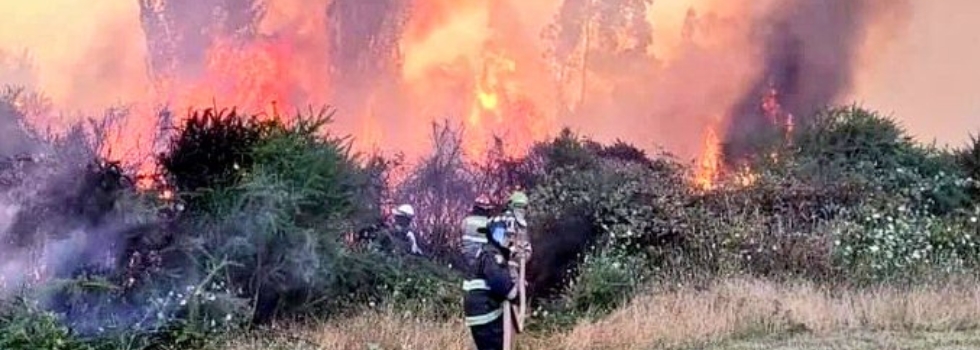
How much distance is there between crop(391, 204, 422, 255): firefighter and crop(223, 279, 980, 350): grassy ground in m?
2.98

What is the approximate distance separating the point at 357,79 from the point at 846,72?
12.7 meters

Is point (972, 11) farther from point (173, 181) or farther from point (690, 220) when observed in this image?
point (173, 181)

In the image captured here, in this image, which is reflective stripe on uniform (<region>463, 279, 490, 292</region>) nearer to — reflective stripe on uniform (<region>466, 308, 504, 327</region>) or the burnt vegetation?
reflective stripe on uniform (<region>466, 308, 504, 327</region>)

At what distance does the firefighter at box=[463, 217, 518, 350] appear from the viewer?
784cm

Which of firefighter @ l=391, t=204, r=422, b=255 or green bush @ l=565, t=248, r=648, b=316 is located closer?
green bush @ l=565, t=248, r=648, b=316

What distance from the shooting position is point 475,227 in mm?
9984

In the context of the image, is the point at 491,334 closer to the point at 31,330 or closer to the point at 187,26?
the point at 31,330

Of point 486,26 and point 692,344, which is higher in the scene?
point 486,26

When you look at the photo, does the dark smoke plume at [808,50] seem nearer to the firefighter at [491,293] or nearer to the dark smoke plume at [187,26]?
the dark smoke plume at [187,26]

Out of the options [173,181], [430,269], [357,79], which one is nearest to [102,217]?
[173,181]

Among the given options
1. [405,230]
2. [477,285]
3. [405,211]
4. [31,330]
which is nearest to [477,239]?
[477,285]

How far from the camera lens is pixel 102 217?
1059 centimetres

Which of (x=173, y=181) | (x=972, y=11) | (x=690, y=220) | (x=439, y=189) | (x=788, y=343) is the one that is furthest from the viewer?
(x=972, y=11)

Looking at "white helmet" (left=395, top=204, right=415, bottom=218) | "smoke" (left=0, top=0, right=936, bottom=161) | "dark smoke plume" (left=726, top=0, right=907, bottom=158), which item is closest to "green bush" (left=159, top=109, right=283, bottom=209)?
"white helmet" (left=395, top=204, right=415, bottom=218)
